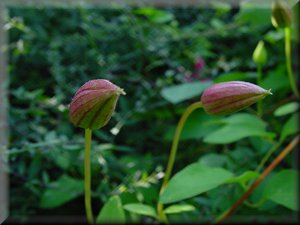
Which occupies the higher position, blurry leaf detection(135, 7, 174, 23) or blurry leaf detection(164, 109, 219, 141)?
blurry leaf detection(135, 7, 174, 23)

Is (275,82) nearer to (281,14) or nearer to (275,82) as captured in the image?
(275,82)

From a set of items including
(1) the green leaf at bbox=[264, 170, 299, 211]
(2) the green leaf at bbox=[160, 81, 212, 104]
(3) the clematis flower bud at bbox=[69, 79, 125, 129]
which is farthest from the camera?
(2) the green leaf at bbox=[160, 81, 212, 104]

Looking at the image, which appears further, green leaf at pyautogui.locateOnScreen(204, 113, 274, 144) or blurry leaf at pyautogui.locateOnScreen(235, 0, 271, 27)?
blurry leaf at pyautogui.locateOnScreen(235, 0, 271, 27)

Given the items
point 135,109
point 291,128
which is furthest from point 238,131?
point 135,109

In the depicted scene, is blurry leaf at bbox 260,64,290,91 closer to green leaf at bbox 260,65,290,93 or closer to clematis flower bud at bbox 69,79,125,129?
green leaf at bbox 260,65,290,93

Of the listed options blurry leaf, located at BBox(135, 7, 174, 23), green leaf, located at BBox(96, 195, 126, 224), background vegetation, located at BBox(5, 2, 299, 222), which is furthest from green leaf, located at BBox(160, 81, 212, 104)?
green leaf, located at BBox(96, 195, 126, 224)
